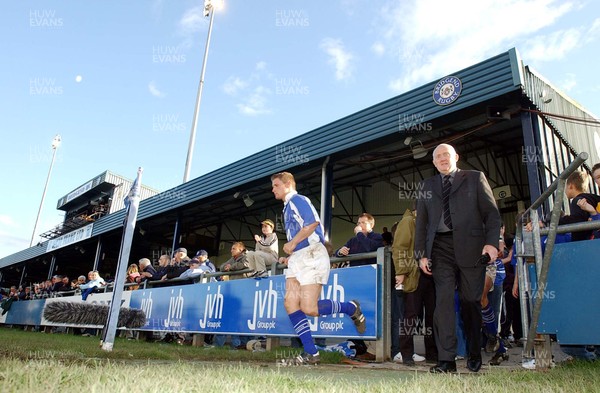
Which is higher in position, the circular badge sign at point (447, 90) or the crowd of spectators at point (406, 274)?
the circular badge sign at point (447, 90)

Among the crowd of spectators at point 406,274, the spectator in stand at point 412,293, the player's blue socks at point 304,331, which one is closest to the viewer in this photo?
the player's blue socks at point 304,331

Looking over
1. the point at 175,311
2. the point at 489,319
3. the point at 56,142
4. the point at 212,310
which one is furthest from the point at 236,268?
the point at 56,142

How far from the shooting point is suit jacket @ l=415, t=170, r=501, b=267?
11.6 ft

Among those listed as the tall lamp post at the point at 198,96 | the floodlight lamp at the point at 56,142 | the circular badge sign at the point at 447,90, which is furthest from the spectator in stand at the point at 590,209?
the floodlight lamp at the point at 56,142

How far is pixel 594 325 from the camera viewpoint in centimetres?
344

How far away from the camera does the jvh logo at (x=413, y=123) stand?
8.89 metres

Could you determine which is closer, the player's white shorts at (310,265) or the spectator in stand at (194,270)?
the player's white shorts at (310,265)

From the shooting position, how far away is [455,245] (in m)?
3.57

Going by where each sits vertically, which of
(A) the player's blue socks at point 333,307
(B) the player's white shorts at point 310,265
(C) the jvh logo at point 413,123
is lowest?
(A) the player's blue socks at point 333,307

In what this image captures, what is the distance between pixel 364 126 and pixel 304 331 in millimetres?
6543

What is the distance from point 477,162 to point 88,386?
15.3 meters

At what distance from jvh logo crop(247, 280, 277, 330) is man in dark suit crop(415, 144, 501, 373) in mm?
2952

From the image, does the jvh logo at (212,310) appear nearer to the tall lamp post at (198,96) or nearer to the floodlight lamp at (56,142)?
the tall lamp post at (198,96)

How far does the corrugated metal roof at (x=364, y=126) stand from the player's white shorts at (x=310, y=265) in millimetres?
5068
